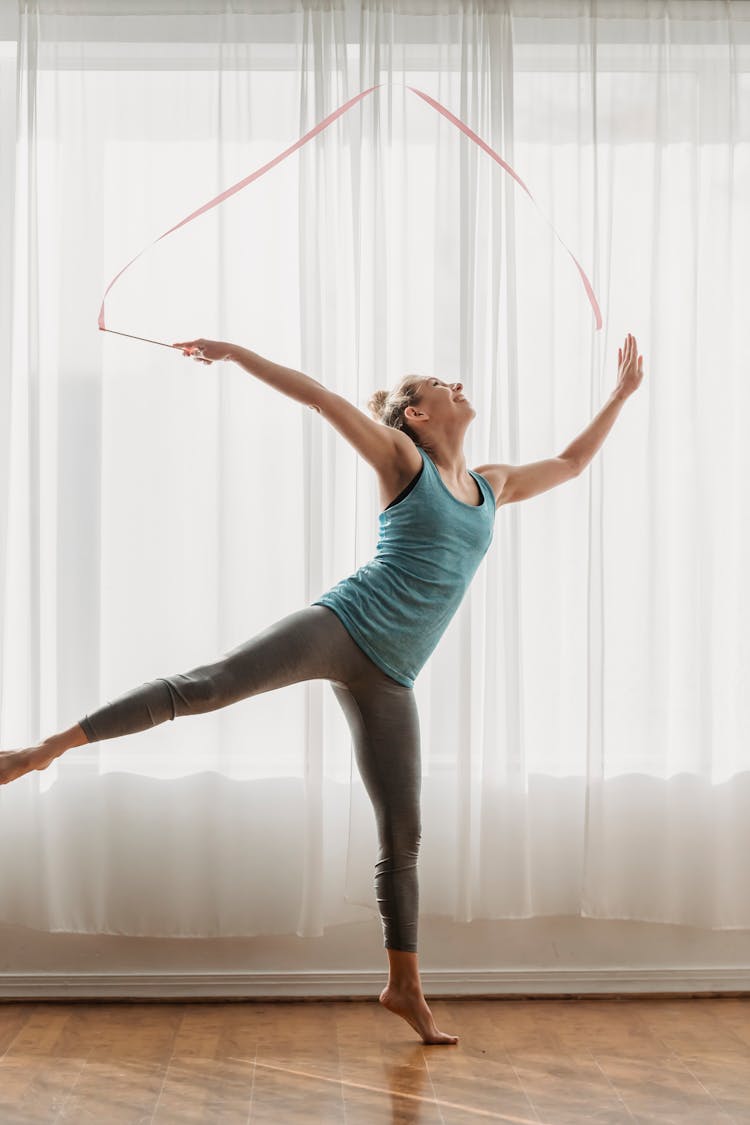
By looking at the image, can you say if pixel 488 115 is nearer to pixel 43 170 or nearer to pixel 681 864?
pixel 43 170

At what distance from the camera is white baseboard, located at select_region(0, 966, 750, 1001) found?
301cm

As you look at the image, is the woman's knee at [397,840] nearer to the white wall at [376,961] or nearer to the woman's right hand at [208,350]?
the white wall at [376,961]

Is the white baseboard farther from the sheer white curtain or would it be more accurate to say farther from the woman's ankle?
the woman's ankle

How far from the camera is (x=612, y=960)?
3.12 metres

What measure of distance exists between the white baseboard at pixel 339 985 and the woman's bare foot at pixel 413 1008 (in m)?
0.40

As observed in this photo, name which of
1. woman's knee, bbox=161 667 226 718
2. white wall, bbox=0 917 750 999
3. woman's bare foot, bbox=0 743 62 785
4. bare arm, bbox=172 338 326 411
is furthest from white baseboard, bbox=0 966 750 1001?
bare arm, bbox=172 338 326 411

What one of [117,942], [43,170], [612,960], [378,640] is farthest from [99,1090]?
[43,170]

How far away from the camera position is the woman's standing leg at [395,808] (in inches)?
103

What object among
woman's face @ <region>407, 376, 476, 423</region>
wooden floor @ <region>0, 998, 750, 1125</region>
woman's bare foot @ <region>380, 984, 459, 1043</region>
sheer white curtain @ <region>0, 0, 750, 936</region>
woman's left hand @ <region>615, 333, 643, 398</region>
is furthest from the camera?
sheer white curtain @ <region>0, 0, 750, 936</region>

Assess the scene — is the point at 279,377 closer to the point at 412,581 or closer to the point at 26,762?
the point at 412,581

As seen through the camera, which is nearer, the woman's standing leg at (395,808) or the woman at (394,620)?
the woman at (394,620)

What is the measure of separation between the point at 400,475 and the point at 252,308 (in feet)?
2.48

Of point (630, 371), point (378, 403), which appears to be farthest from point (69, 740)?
point (630, 371)

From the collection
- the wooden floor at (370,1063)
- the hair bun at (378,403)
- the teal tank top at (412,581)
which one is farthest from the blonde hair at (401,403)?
the wooden floor at (370,1063)
